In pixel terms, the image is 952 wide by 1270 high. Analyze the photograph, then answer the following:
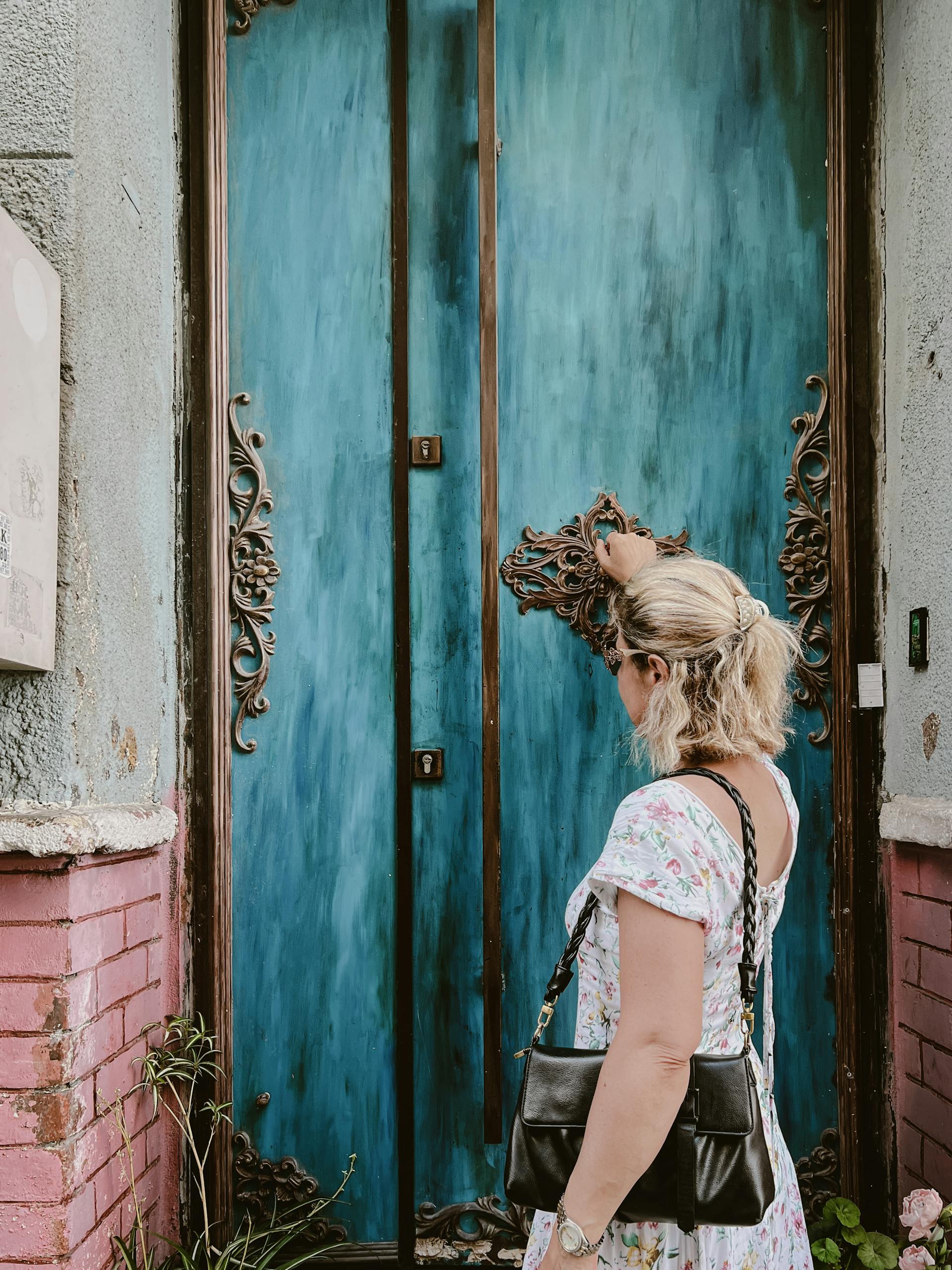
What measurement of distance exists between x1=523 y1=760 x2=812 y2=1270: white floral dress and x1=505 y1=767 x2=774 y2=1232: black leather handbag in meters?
0.04

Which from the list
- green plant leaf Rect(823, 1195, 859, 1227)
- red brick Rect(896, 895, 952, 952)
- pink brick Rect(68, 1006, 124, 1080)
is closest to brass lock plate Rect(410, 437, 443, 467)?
pink brick Rect(68, 1006, 124, 1080)

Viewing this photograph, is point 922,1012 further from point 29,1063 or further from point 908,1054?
point 29,1063

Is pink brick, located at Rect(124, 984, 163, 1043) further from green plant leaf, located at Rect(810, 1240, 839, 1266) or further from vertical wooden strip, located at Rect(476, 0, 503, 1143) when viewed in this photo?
green plant leaf, located at Rect(810, 1240, 839, 1266)

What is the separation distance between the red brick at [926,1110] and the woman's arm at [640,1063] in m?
1.19

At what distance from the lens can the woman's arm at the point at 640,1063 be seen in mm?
1233

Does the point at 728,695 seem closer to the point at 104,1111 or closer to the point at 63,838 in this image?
the point at 63,838

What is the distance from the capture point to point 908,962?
2264mm

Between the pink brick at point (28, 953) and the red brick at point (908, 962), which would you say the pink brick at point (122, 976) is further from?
the red brick at point (908, 962)

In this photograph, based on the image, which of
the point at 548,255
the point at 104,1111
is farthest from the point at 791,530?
the point at 104,1111

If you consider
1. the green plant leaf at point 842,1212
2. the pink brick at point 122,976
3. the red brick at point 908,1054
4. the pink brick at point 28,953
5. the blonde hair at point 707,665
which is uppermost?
the blonde hair at point 707,665

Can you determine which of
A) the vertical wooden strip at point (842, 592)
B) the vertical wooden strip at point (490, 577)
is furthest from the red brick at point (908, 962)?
the vertical wooden strip at point (490, 577)

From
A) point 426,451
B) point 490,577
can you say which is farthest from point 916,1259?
point 426,451

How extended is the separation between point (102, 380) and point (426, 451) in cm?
80

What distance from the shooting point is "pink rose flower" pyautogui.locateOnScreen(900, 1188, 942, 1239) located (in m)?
1.79
